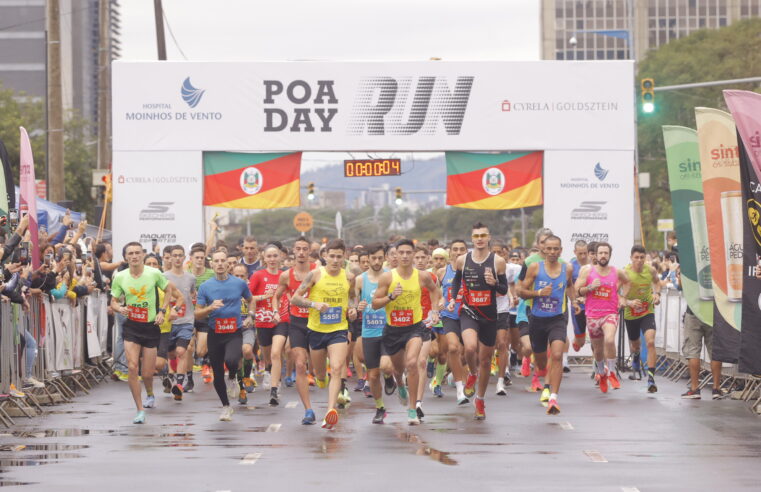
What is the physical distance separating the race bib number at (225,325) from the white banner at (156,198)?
9.90 meters

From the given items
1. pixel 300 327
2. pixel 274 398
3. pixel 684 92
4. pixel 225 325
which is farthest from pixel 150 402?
pixel 684 92

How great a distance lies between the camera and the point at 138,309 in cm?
1672

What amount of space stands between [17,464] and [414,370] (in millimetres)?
4829

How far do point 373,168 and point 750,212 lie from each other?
1236 cm

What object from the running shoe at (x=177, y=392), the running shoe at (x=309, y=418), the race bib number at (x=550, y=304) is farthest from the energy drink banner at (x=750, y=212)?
the running shoe at (x=177, y=392)

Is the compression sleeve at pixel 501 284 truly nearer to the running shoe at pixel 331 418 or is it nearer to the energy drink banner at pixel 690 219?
the running shoe at pixel 331 418

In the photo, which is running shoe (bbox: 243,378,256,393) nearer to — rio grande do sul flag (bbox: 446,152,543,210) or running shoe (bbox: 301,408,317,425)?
running shoe (bbox: 301,408,317,425)

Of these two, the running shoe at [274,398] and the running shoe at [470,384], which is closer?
the running shoe at [470,384]

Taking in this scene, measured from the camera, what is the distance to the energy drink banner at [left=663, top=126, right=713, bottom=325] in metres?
20.1

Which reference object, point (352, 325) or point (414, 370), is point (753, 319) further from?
point (352, 325)

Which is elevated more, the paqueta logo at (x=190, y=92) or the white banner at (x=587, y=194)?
the paqueta logo at (x=190, y=92)

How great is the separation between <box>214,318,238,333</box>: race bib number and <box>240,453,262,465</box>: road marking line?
407 cm

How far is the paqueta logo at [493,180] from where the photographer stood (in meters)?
27.4

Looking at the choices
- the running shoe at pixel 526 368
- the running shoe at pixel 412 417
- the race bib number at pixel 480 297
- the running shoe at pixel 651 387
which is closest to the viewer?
the running shoe at pixel 412 417
